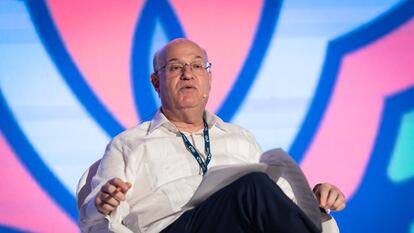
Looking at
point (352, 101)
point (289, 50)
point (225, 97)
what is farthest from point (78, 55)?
point (352, 101)

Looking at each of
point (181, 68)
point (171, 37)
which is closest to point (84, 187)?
point (181, 68)

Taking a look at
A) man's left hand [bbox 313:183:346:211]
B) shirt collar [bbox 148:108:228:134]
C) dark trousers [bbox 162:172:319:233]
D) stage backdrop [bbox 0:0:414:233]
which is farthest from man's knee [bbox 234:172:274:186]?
stage backdrop [bbox 0:0:414:233]

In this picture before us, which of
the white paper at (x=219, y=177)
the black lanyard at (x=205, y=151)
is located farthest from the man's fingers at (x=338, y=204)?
the black lanyard at (x=205, y=151)

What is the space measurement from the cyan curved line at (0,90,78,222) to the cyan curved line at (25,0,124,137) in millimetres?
253

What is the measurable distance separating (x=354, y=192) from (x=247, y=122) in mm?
526

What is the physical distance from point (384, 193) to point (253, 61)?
0.77 meters

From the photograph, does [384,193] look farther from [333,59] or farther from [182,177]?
[182,177]

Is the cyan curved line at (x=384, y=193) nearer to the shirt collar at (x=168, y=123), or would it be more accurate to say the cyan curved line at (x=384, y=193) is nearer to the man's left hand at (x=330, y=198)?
the shirt collar at (x=168, y=123)

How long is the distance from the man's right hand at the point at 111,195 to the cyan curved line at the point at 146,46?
0.93 meters

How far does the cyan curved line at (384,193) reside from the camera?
2557mm

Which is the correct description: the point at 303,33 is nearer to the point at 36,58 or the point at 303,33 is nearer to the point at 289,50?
the point at 289,50

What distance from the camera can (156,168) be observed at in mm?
1838

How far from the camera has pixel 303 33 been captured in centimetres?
256

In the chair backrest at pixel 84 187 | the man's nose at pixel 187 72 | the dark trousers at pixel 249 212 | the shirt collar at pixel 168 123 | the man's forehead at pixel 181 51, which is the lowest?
the dark trousers at pixel 249 212
